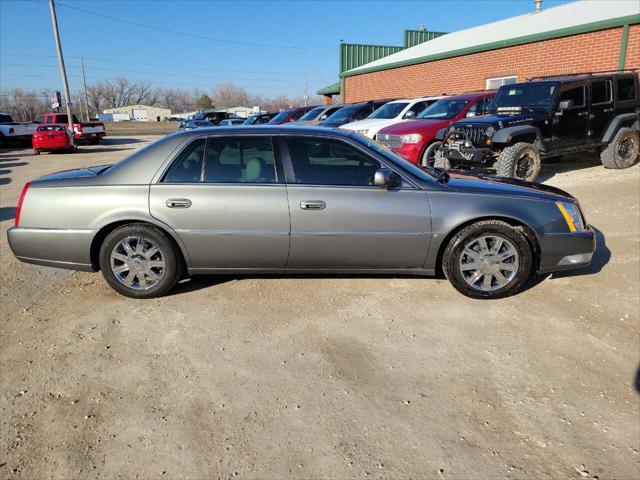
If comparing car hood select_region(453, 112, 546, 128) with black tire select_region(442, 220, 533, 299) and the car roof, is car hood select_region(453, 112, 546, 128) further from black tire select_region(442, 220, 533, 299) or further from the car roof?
the car roof

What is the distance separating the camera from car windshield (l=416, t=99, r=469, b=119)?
10.5 metres

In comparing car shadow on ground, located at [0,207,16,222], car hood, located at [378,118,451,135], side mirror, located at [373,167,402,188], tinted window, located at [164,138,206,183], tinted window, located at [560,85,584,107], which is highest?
tinted window, located at [560,85,584,107]

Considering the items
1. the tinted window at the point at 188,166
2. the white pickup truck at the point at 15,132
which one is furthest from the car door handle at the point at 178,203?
the white pickup truck at the point at 15,132

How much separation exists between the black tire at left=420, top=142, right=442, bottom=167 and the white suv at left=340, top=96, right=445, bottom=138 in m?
1.90

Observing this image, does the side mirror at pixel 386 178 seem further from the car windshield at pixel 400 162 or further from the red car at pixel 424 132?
the red car at pixel 424 132

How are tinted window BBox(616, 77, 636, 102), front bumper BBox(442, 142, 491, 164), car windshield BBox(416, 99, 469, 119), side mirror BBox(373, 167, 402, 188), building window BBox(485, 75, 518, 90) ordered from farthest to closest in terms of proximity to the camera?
1. building window BBox(485, 75, 518, 90)
2. car windshield BBox(416, 99, 469, 119)
3. tinted window BBox(616, 77, 636, 102)
4. front bumper BBox(442, 142, 491, 164)
5. side mirror BBox(373, 167, 402, 188)

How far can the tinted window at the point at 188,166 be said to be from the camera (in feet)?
13.1

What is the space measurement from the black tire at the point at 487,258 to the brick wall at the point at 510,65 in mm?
10842

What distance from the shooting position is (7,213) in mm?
7867

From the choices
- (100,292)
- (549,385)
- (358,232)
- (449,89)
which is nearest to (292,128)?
(358,232)

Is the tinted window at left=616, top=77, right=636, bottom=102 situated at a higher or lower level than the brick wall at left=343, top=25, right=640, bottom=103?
lower

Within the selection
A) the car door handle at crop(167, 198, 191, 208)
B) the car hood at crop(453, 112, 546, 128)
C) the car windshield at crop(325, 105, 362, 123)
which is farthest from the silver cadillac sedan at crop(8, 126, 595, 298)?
the car windshield at crop(325, 105, 362, 123)

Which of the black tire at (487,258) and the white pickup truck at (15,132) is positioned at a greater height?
the white pickup truck at (15,132)

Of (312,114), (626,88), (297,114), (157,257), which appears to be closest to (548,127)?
(626,88)
